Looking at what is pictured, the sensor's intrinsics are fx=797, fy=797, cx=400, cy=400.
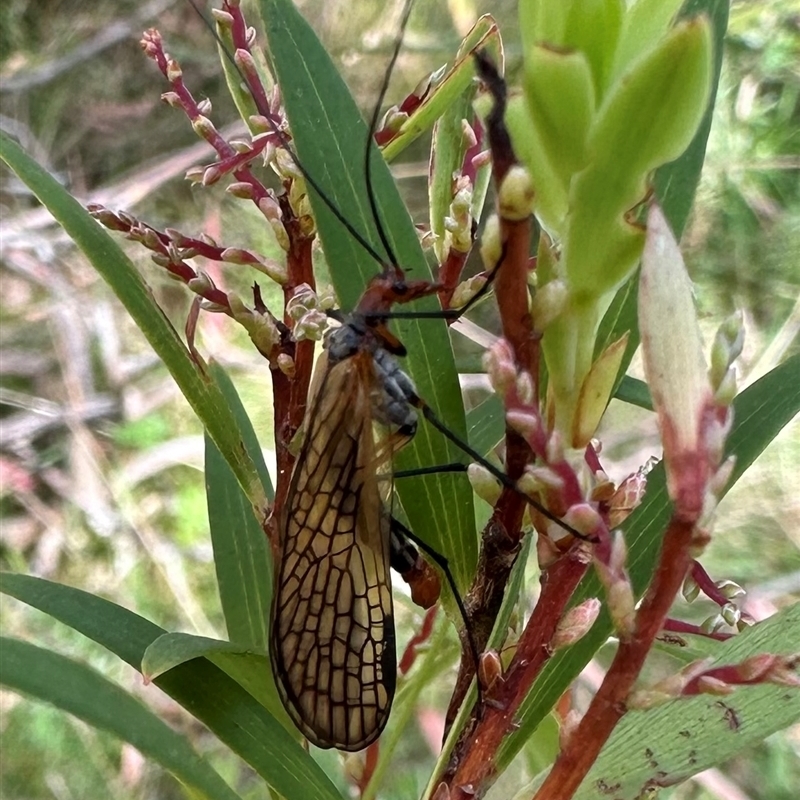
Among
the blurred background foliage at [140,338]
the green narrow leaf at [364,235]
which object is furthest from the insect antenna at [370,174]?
the blurred background foliage at [140,338]

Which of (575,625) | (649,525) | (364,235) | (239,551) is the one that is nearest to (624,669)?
(575,625)

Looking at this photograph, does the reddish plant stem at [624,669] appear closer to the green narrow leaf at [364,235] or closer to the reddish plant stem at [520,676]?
the reddish plant stem at [520,676]

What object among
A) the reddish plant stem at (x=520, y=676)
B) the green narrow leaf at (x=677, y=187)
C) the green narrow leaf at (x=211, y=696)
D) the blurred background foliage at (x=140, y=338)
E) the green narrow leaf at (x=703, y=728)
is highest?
the blurred background foliage at (x=140, y=338)

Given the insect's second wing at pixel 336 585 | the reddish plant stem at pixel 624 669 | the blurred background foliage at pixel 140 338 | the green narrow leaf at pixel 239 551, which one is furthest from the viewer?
the blurred background foliage at pixel 140 338

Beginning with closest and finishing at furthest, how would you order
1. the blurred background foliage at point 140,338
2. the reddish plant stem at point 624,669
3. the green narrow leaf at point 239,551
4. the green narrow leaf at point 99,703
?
the reddish plant stem at point 624,669 → the green narrow leaf at point 99,703 → the green narrow leaf at point 239,551 → the blurred background foliage at point 140,338

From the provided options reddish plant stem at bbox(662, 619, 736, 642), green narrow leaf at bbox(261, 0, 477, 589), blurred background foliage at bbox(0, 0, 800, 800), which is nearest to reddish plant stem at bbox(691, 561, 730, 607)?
reddish plant stem at bbox(662, 619, 736, 642)

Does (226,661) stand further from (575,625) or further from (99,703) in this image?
(575,625)

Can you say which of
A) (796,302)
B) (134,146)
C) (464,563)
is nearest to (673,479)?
(464,563)
